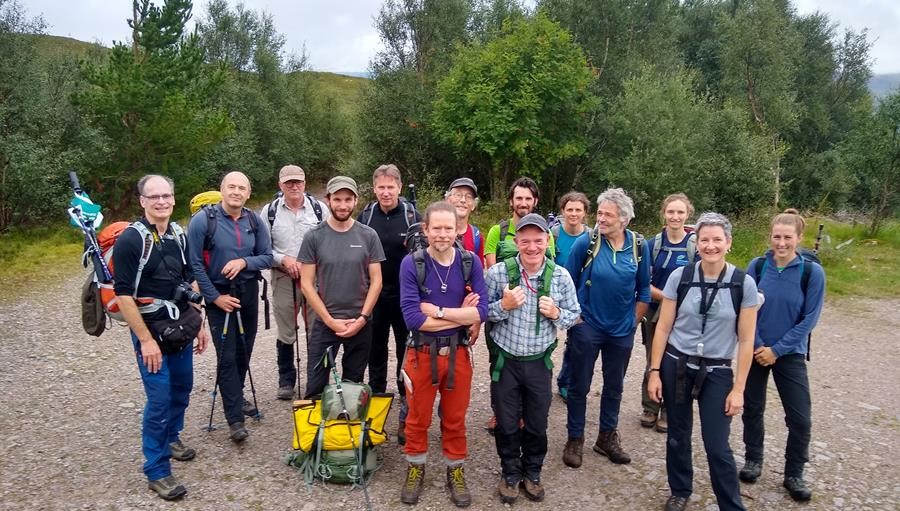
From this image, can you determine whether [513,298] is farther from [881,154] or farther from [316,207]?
[881,154]

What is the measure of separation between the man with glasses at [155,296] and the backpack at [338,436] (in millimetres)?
928

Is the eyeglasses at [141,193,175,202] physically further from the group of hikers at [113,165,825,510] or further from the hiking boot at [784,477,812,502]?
the hiking boot at [784,477,812,502]

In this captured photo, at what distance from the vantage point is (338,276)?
4.39 metres

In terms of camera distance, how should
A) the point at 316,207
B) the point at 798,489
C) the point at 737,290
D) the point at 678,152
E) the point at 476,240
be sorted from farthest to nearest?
the point at 678,152 < the point at 316,207 < the point at 476,240 < the point at 798,489 < the point at 737,290

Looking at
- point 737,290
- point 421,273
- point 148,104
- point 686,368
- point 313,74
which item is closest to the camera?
point 737,290

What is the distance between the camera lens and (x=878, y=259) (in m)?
14.0

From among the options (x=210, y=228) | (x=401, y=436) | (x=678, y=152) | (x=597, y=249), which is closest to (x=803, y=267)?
(x=597, y=249)

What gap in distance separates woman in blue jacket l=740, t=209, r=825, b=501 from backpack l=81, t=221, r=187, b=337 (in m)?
4.39

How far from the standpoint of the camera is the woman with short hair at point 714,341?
360 cm

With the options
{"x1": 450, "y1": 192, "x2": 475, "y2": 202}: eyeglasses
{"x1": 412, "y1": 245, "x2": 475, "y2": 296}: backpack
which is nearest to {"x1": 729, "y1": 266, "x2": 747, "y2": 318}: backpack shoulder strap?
{"x1": 412, "y1": 245, "x2": 475, "y2": 296}: backpack

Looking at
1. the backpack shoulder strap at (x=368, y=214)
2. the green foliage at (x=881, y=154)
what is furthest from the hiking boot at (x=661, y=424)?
the green foliage at (x=881, y=154)

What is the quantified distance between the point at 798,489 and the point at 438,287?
10.4 feet

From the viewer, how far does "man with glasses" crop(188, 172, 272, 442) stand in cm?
457

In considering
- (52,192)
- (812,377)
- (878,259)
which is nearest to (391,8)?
(52,192)
